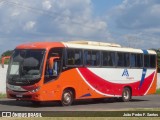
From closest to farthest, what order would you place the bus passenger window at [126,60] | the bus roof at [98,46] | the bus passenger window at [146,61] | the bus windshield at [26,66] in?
the bus windshield at [26,66] → the bus roof at [98,46] → the bus passenger window at [126,60] → the bus passenger window at [146,61]

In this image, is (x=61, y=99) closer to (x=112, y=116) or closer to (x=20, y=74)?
(x=20, y=74)

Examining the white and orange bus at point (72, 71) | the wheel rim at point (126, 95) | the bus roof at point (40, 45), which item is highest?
the bus roof at point (40, 45)

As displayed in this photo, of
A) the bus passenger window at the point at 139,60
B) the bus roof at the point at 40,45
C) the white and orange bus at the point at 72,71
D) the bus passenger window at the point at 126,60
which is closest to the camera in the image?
the white and orange bus at the point at 72,71

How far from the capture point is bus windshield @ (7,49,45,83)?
74.7 ft

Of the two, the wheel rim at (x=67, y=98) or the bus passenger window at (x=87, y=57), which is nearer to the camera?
the wheel rim at (x=67, y=98)

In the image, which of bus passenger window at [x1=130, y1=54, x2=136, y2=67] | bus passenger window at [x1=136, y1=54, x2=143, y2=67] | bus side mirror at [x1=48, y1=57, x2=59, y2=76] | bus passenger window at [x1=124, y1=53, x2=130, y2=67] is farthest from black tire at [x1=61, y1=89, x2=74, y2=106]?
bus passenger window at [x1=136, y1=54, x2=143, y2=67]

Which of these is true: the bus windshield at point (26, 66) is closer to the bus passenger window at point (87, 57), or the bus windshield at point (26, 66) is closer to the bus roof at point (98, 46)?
the bus roof at point (98, 46)

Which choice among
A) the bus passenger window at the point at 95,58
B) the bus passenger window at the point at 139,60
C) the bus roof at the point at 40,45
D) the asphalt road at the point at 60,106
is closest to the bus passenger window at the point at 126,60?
the bus passenger window at the point at 139,60

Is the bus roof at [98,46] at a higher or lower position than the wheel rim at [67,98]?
higher

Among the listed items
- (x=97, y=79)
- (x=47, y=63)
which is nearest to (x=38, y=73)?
(x=47, y=63)

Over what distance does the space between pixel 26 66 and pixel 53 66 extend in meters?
1.26

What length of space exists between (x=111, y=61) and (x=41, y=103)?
4.74 m

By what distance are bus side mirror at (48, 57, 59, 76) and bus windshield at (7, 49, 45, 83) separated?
427 millimetres

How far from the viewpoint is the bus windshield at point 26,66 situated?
Result: 74.7ft
